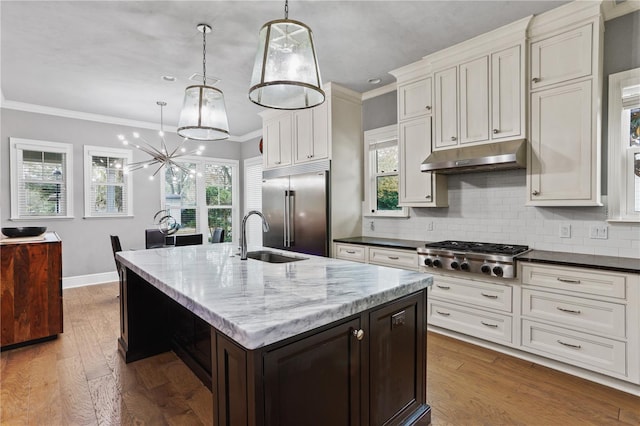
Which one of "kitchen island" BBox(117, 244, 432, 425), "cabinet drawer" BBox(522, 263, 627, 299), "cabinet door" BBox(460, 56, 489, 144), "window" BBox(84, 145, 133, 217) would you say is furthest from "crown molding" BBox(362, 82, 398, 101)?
"window" BBox(84, 145, 133, 217)

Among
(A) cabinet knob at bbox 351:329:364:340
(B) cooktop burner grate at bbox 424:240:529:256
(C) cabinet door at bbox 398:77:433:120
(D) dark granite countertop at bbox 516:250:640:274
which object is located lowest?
(A) cabinet knob at bbox 351:329:364:340

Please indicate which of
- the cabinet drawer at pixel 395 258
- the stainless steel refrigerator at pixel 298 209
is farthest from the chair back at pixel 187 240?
the cabinet drawer at pixel 395 258

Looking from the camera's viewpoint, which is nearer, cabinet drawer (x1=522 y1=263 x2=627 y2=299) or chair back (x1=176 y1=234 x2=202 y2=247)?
cabinet drawer (x1=522 y1=263 x2=627 y2=299)

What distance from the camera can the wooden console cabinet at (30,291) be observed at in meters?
2.94

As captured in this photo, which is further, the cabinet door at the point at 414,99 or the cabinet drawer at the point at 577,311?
the cabinet door at the point at 414,99

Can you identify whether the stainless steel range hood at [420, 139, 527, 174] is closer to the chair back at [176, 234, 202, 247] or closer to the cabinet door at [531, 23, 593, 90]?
the cabinet door at [531, 23, 593, 90]

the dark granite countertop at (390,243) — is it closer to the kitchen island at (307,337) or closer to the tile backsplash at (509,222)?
the tile backsplash at (509,222)

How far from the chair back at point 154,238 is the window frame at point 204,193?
0.98 m

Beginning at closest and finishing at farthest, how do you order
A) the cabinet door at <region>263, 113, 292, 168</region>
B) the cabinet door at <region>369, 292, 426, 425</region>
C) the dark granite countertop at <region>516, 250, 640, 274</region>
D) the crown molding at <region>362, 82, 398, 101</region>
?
the cabinet door at <region>369, 292, 426, 425</region> < the dark granite countertop at <region>516, 250, 640, 274</region> < the crown molding at <region>362, 82, 398, 101</region> < the cabinet door at <region>263, 113, 292, 168</region>

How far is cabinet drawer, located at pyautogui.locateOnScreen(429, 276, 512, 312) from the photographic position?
271cm

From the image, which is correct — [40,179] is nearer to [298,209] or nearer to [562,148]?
[298,209]

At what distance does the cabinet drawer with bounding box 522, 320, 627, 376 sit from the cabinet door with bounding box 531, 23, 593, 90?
1936 mm

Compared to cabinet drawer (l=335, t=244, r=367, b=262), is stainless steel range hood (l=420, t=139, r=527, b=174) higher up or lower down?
higher up

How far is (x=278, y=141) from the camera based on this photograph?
484cm
